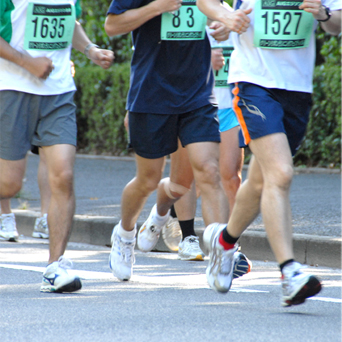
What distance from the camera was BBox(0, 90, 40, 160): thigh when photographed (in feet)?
15.0

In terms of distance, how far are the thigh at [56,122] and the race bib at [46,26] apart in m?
0.31

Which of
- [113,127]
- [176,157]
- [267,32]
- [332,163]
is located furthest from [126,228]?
[113,127]

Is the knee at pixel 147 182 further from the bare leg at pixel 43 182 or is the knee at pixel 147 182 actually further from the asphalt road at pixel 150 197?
the bare leg at pixel 43 182

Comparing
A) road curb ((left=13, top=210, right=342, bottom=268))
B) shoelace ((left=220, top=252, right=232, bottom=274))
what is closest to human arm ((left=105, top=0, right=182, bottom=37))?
shoelace ((left=220, top=252, right=232, bottom=274))

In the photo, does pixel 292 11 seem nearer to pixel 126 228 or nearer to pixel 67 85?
pixel 67 85

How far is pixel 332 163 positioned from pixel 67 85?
8805mm

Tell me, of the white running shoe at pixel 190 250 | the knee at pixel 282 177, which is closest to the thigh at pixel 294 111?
the knee at pixel 282 177

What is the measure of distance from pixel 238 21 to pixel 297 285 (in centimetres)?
134

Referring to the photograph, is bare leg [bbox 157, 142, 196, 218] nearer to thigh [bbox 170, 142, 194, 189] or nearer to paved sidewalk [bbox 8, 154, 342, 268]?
thigh [bbox 170, 142, 194, 189]

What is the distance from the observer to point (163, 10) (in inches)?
186

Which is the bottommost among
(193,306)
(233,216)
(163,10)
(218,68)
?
(193,306)

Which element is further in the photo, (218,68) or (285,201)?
(218,68)

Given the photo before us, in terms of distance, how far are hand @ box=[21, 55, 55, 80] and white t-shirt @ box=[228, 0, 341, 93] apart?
1086 mm

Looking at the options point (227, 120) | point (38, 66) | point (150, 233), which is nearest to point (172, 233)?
point (150, 233)
